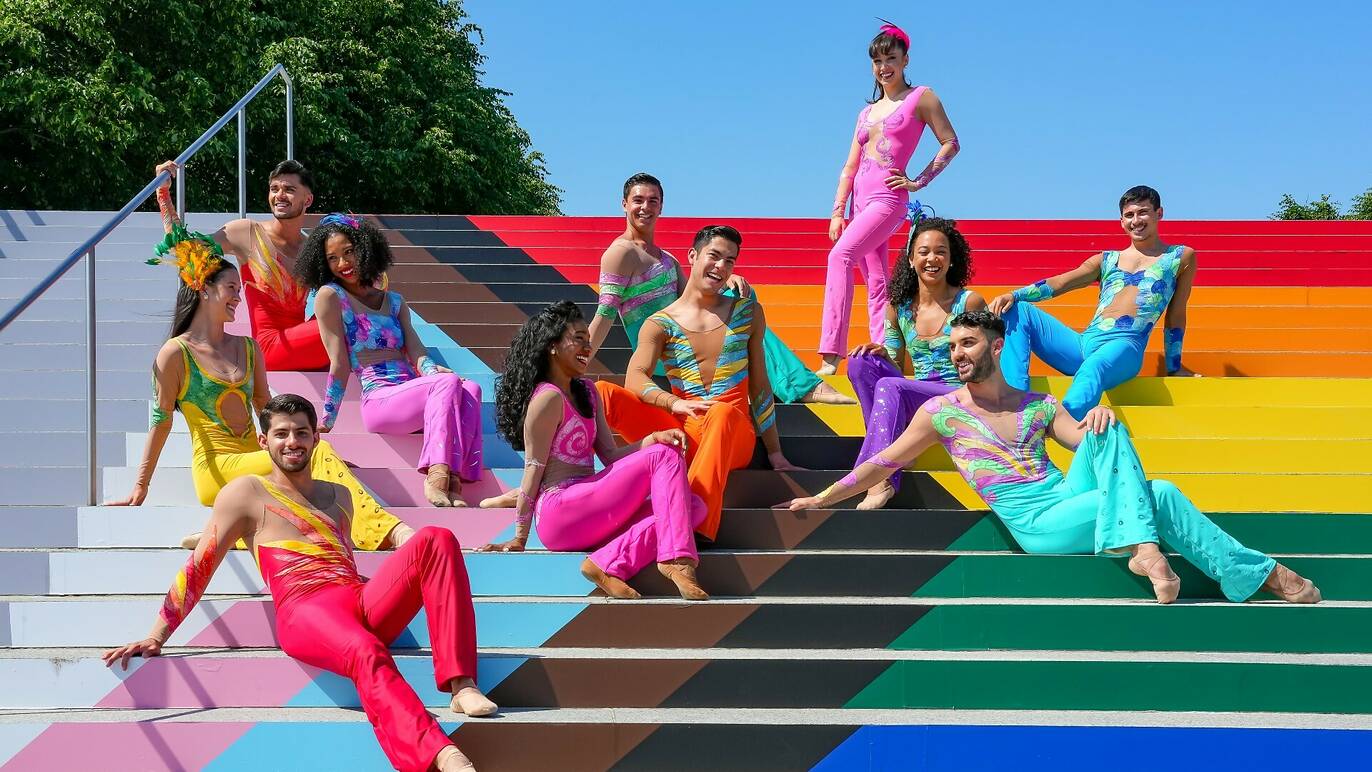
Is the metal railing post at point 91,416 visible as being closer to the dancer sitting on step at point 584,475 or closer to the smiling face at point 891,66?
the dancer sitting on step at point 584,475

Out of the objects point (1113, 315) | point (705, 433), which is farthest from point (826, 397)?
point (1113, 315)

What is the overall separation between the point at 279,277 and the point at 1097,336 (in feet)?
11.2

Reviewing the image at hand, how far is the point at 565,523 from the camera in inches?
151

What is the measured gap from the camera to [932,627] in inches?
139

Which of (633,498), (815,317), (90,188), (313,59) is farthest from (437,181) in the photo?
(633,498)

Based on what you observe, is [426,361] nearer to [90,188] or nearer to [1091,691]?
[1091,691]

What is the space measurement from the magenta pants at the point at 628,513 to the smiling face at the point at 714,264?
0.85 meters

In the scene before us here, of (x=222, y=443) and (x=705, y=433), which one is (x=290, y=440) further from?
(x=705, y=433)

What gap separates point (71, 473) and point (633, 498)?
7.81 ft

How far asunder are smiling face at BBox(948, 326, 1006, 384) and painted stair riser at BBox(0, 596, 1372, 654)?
81 centimetres

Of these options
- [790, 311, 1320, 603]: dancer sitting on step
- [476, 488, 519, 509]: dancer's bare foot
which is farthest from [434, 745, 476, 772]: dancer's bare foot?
[790, 311, 1320, 603]: dancer sitting on step

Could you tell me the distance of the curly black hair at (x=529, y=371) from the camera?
3912 millimetres

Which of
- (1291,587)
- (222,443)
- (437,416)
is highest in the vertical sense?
(437,416)

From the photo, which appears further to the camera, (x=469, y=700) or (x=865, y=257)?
(x=865, y=257)
